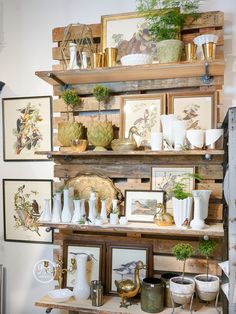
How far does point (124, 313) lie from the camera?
6.18 feet

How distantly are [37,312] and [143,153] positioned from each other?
1.40 m

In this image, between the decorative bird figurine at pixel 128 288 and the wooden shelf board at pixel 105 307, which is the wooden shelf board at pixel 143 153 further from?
the wooden shelf board at pixel 105 307

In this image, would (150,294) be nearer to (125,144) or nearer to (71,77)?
(125,144)

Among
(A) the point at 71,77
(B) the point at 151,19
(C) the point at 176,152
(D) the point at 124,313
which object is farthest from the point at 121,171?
(B) the point at 151,19

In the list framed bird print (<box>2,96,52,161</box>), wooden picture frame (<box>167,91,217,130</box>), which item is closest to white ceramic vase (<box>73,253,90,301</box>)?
framed bird print (<box>2,96,52,161</box>)

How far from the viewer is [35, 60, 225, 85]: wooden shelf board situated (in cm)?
189

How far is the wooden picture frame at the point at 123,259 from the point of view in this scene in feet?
6.88

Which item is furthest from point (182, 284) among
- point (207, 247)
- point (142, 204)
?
point (142, 204)

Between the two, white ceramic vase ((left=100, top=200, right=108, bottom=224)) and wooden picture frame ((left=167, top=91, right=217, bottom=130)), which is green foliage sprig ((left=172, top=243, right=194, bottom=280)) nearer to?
white ceramic vase ((left=100, top=200, right=108, bottom=224))

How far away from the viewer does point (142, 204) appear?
6.86 ft

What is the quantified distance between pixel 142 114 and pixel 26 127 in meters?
0.88

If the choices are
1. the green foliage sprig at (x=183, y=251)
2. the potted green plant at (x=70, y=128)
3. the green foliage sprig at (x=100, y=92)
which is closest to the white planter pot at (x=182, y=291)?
the green foliage sprig at (x=183, y=251)

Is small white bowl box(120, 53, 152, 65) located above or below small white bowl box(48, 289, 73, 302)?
above

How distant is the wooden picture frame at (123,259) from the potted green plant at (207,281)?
31 cm
